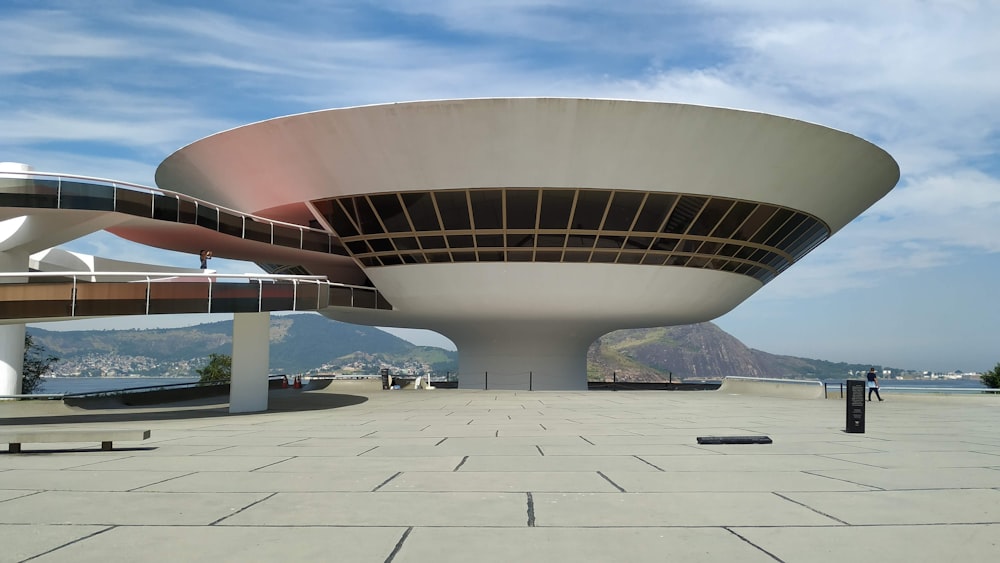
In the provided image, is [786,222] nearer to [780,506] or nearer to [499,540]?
[780,506]

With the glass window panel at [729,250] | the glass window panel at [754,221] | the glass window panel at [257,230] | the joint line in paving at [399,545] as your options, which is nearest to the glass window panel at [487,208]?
the glass window panel at [257,230]

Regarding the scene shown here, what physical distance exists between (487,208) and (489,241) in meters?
1.93

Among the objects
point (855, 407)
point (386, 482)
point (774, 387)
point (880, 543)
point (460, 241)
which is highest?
point (460, 241)

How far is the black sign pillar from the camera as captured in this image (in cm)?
1434

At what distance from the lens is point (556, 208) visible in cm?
3061

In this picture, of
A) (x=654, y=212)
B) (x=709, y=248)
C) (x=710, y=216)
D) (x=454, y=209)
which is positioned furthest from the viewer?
(x=709, y=248)

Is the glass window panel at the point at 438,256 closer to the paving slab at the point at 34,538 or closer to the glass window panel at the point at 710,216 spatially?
the glass window panel at the point at 710,216

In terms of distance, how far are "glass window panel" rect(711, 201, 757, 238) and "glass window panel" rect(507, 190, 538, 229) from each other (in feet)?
28.0

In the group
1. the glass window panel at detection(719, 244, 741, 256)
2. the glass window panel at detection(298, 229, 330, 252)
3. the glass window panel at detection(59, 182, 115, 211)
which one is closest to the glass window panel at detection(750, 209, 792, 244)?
the glass window panel at detection(719, 244, 741, 256)

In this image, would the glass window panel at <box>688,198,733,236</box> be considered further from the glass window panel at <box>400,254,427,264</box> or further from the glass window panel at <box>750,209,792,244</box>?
the glass window panel at <box>400,254,427,264</box>

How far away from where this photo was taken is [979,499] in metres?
Result: 7.24

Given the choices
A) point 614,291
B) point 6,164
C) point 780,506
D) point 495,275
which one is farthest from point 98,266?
point 780,506

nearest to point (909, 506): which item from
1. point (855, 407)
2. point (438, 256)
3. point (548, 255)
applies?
point (855, 407)

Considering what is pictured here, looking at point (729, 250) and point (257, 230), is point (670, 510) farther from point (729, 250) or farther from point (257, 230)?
point (729, 250)
